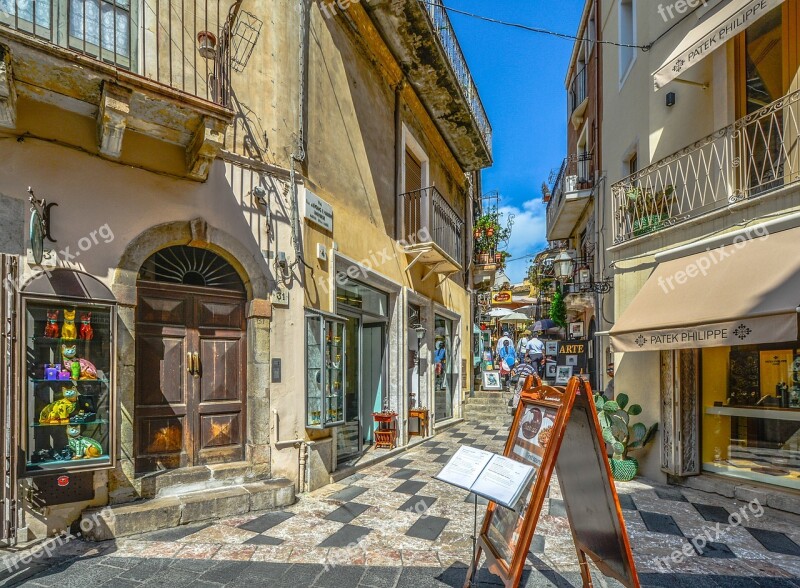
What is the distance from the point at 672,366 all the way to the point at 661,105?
4077mm

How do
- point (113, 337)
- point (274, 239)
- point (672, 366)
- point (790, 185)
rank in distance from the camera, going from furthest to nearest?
point (672, 366)
point (274, 239)
point (790, 185)
point (113, 337)

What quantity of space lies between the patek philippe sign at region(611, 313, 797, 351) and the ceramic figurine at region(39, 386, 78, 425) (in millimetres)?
6119

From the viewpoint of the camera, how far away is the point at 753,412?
598 cm

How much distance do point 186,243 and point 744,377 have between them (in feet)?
23.3

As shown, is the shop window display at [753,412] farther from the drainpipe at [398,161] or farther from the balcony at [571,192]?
the balcony at [571,192]

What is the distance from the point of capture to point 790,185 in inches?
196

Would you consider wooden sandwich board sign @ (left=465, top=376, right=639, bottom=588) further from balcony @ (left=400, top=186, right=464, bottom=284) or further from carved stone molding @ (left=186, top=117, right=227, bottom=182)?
balcony @ (left=400, top=186, right=464, bottom=284)

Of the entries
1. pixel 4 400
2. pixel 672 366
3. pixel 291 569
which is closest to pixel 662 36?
pixel 672 366

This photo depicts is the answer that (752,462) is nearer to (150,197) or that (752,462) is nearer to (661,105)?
(661,105)

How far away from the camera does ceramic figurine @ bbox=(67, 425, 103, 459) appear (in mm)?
4379

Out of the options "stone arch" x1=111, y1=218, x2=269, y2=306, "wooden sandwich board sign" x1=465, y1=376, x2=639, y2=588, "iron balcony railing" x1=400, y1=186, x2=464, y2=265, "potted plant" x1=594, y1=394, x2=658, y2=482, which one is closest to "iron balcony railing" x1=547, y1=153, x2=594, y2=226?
"iron balcony railing" x1=400, y1=186, x2=464, y2=265

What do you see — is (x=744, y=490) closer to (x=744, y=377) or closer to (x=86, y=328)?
(x=744, y=377)

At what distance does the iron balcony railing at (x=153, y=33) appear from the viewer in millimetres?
4629

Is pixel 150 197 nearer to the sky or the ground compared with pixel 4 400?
nearer to the sky
